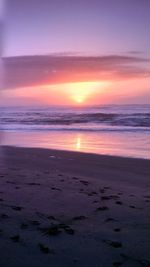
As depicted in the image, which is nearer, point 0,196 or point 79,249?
point 79,249

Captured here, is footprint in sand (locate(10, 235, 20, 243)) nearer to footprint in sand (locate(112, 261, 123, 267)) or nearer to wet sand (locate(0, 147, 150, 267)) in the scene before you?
wet sand (locate(0, 147, 150, 267))

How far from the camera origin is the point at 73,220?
4.40 meters

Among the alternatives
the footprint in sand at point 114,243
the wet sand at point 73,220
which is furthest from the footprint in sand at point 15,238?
the footprint in sand at point 114,243

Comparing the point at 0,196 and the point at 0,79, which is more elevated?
the point at 0,79

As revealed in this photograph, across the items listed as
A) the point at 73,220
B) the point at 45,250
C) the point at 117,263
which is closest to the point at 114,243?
the point at 117,263

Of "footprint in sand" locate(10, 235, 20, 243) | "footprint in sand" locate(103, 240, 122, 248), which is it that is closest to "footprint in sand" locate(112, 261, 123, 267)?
"footprint in sand" locate(103, 240, 122, 248)

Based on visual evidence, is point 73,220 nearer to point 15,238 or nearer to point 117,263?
point 15,238

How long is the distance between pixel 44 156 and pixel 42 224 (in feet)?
23.5

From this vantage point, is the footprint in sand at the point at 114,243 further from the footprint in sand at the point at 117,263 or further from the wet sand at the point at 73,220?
the footprint in sand at the point at 117,263

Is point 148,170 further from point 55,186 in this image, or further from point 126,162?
point 55,186

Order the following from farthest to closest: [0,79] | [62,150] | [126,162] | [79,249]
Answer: [62,150] < [126,162] < [0,79] < [79,249]

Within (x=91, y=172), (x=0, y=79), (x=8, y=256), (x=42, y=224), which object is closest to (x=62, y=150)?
(x=91, y=172)

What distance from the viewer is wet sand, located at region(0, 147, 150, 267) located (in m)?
3.37

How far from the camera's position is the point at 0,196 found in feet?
17.1
